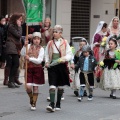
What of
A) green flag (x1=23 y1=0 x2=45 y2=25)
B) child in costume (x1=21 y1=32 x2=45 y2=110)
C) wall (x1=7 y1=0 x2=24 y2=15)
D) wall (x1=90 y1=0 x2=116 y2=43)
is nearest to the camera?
child in costume (x1=21 y1=32 x2=45 y2=110)

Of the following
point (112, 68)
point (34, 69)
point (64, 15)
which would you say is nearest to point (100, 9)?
point (64, 15)

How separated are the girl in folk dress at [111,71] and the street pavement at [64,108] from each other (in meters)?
0.31

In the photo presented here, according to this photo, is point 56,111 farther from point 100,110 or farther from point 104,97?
point 104,97

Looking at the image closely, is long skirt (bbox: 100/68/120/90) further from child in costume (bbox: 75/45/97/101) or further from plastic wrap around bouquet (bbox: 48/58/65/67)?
plastic wrap around bouquet (bbox: 48/58/65/67)

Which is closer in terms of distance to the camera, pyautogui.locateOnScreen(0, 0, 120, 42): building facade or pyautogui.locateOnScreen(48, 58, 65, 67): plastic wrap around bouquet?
pyautogui.locateOnScreen(48, 58, 65, 67): plastic wrap around bouquet

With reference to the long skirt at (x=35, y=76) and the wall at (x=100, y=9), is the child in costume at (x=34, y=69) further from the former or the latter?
the wall at (x=100, y=9)

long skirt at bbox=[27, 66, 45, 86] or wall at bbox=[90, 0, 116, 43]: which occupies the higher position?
wall at bbox=[90, 0, 116, 43]

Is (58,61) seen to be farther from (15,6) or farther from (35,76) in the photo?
(15,6)

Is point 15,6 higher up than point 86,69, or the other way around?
point 15,6

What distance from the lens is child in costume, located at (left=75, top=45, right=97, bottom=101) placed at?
526 inches

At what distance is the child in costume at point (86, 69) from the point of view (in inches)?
526

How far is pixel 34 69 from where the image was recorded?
38.9 ft

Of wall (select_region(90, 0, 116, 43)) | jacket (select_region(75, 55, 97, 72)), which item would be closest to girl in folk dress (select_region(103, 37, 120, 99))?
jacket (select_region(75, 55, 97, 72))

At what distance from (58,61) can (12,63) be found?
411cm
